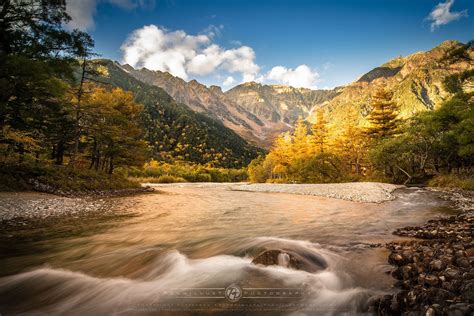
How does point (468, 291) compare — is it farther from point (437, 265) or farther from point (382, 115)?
point (382, 115)

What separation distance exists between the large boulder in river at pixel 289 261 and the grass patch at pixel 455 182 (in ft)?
74.6

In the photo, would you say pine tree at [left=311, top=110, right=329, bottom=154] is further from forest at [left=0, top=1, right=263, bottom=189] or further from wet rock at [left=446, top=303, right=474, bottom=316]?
wet rock at [left=446, top=303, right=474, bottom=316]

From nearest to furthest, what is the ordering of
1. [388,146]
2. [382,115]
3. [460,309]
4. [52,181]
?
[460,309] → [52,181] → [388,146] → [382,115]

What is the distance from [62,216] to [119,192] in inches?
487

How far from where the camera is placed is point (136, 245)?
21.6 feet

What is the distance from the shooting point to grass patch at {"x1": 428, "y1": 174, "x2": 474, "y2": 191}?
20608 millimetres

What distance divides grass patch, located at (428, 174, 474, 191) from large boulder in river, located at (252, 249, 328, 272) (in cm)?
2274

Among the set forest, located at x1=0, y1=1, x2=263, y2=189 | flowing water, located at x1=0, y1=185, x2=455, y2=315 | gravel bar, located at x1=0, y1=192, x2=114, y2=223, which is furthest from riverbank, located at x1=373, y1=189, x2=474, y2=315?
forest, located at x1=0, y1=1, x2=263, y2=189

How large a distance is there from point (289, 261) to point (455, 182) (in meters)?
27.6

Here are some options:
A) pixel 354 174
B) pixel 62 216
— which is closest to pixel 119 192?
pixel 62 216

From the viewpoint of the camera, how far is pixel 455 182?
2355 centimetres

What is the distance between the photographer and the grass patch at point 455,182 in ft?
67.6

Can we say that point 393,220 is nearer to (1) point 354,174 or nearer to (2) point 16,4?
(2) point 16,4

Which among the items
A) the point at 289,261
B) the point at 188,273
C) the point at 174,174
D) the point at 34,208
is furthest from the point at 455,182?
the point at 174,174
